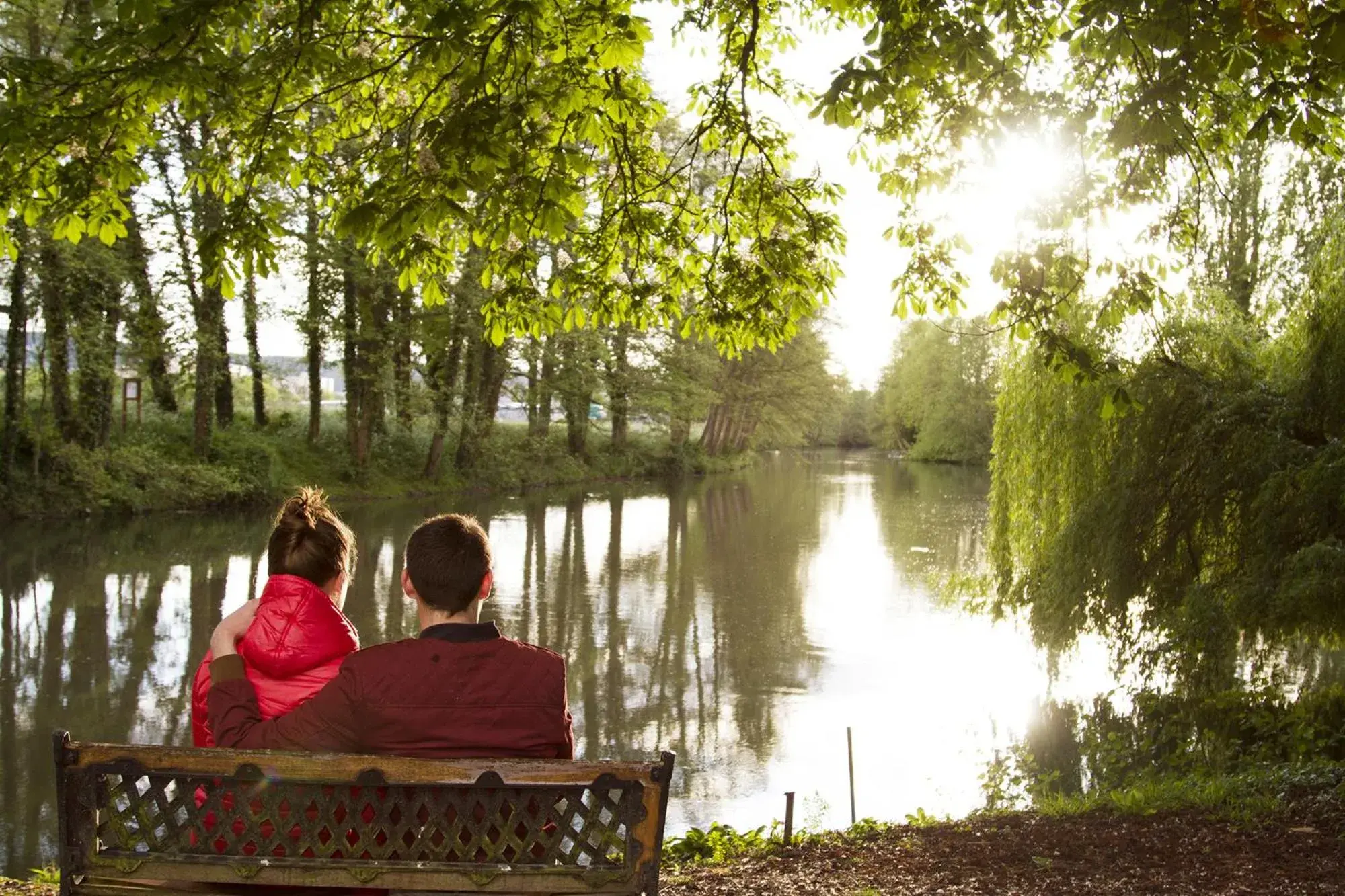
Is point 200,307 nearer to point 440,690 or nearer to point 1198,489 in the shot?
point 1198,489

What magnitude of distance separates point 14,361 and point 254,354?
29.2ft

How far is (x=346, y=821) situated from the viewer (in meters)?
3.14

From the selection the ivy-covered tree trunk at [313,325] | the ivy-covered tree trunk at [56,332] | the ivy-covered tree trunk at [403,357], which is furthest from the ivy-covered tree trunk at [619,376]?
the ivy-covered tree trunk at [56,332]

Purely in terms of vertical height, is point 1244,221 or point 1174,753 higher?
point 1244,221

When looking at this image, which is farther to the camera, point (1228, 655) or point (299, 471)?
point (299, 471)

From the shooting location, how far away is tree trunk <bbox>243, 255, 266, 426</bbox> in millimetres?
30875

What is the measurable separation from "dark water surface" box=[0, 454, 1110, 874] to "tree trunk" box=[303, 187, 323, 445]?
6669mm

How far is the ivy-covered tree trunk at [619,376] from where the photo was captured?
41.3 m

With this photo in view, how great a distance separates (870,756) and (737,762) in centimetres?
132

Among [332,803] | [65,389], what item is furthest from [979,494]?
[332,803]

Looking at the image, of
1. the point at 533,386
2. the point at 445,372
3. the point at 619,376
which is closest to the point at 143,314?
the point at 445,372

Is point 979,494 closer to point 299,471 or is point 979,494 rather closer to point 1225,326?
point 299,471

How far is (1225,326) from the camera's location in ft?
40.2

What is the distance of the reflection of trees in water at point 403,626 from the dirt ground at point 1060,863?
3.00 metres
